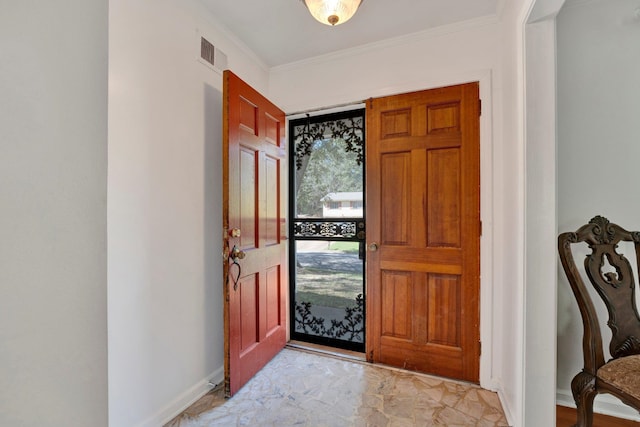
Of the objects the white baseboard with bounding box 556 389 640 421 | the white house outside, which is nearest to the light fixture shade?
the white house outside

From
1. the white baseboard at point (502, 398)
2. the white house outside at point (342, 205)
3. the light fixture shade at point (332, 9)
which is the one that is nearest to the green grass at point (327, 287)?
the white house outside at point (342, 205)

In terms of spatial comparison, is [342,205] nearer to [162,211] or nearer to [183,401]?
[162,211]

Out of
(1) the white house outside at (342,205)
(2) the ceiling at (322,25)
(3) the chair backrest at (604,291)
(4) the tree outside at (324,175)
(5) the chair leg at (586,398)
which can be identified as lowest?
(5) the chair leg at (586,398)

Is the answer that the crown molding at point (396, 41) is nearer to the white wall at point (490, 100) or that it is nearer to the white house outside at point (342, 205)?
the white wall at point (490, 100)

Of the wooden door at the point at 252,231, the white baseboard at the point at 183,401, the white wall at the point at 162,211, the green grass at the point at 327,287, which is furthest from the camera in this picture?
the green grass at the point at 327,287

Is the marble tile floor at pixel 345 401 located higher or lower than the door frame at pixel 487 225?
lower

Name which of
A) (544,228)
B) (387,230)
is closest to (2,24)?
(544,228)

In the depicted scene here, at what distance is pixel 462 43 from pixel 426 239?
1.50 metres

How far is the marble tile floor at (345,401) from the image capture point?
1676 mm

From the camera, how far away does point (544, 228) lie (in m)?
1.43

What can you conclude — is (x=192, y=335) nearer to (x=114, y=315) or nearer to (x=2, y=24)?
(x=114, y=315)

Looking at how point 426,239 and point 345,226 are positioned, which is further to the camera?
point 345,226

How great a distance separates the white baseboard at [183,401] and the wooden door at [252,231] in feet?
0.68

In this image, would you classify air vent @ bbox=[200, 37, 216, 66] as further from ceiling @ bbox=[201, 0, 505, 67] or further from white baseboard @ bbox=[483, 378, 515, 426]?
white baseboard @ bbox=[483, 378, 515, 426]
